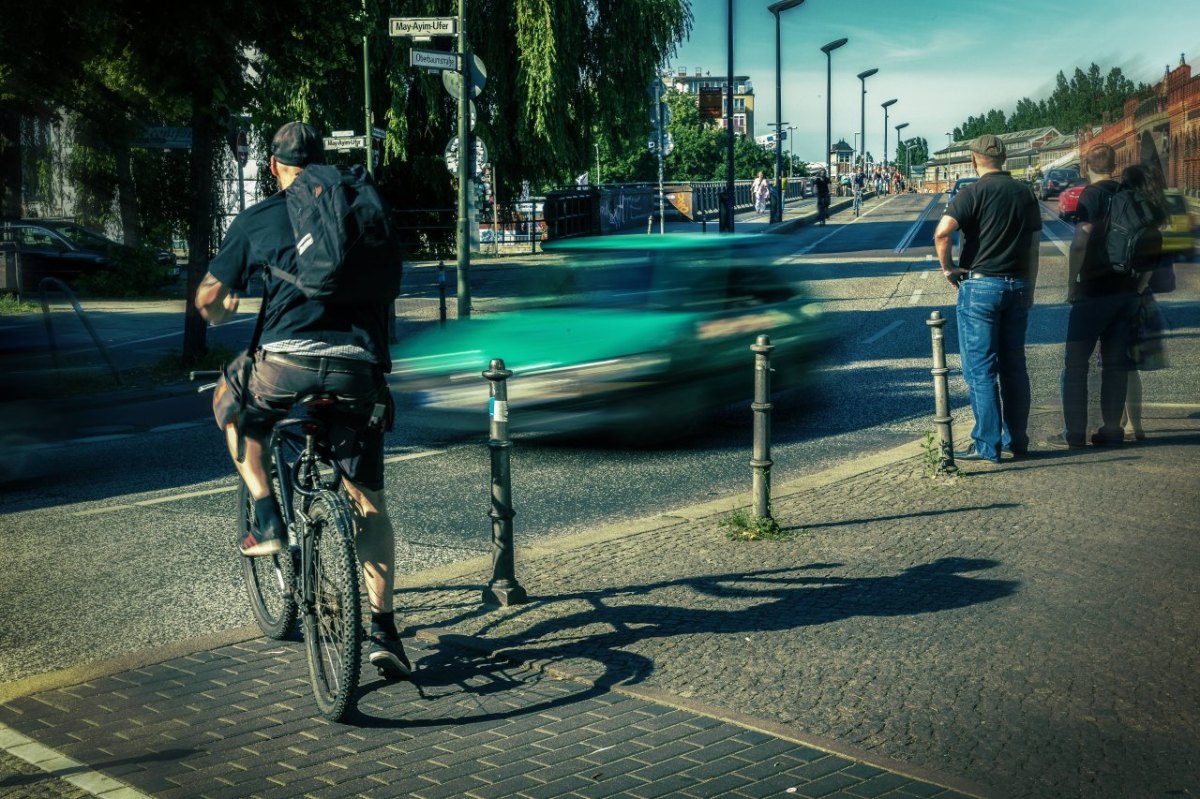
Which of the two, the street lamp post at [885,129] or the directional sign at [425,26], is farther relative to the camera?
the street lamp post at [885,129]

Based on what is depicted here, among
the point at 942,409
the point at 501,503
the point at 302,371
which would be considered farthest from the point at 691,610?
the point at 942,409

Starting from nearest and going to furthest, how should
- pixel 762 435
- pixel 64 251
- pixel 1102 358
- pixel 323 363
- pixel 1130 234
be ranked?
pixel 323 363, pixel 762 435, pixel 1130 234, pixel 1102 358, pixel 64 251

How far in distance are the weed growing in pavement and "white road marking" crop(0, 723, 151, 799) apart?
3.63m

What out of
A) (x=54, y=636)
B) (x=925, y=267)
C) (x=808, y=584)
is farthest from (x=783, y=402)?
(x=925, y=267)

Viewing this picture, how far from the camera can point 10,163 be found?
22.2 meters

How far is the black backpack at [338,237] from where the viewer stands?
455cm

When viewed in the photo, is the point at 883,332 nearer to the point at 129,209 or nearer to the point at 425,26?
the point at 425,26

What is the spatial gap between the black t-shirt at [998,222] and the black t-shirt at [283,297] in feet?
16.3

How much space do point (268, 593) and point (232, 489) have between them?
9.86 ft

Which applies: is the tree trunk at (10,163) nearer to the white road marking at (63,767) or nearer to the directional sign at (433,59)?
the directional sign at (433,59)

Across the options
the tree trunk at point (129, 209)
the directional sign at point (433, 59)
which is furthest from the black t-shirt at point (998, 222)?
the tree trunk at point (129, 209)

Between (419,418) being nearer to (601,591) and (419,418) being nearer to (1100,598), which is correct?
(601,591)

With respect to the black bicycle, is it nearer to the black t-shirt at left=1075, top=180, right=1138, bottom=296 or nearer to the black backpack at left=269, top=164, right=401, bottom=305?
the black backpack at left=269, top=164, right=401, bottom=305

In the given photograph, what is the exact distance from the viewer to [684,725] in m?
4.46
